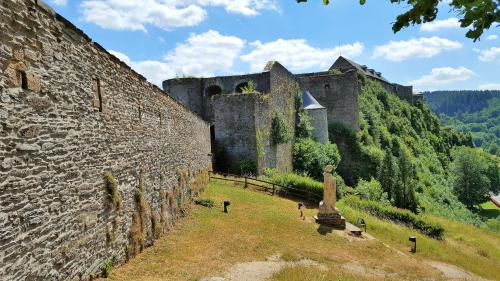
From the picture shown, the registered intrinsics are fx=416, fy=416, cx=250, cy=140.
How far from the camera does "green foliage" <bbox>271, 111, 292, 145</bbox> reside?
29.3m

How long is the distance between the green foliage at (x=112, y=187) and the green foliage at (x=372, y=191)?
24.1 metres

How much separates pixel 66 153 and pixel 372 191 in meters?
28.5

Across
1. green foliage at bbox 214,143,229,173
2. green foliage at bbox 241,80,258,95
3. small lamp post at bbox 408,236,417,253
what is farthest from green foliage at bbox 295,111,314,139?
small lamp post at bbox 408,236,417,253

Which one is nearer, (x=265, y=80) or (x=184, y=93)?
(x=265, y=80)

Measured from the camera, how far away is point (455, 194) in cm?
5031

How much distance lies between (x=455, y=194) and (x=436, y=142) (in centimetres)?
1300

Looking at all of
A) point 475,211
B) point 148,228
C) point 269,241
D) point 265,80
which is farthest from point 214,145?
point 475,211

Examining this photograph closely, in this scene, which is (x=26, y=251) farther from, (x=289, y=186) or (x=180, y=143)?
(x=289, y=186)

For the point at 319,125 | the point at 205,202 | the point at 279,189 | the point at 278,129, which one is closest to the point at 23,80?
the point at 205,202

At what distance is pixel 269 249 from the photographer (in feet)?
40.1

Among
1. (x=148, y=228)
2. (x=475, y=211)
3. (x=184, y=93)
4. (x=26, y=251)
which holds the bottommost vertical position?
(x=475, y=211)

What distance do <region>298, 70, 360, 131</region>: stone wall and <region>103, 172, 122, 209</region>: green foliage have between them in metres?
32.6

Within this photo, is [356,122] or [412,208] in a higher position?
[356,122]

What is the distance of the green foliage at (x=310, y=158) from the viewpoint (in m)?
32.1
